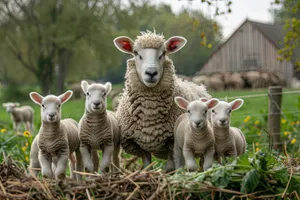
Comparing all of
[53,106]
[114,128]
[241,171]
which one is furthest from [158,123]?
[241,171]

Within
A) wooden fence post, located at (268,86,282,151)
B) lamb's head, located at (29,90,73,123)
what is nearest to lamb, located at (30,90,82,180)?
lamb's head, located at (29,90,73,123)

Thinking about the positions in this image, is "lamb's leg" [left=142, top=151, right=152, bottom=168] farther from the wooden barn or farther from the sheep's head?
→ the wooden barn

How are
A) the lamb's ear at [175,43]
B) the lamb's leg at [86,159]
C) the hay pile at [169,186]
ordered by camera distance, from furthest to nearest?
the lamb's ear at [175,43]
the lamb's leg at [86,159]
the hay pile at [169,186]

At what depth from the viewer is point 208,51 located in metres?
54.5

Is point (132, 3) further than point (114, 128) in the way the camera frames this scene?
Yes

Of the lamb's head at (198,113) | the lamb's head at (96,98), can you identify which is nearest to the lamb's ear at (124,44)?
the lamb's head at (96,98)

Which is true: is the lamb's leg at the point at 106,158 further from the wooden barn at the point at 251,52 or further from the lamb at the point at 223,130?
the wooden barn at the point at 251,52

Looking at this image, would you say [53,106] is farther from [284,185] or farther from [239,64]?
[239,64]

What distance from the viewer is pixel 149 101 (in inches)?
181

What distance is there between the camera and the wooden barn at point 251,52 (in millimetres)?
39188

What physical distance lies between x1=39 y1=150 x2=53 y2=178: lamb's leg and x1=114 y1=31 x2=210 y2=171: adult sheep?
0.93m

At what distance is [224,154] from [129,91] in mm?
1259

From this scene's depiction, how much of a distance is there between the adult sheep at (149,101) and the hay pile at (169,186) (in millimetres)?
1247

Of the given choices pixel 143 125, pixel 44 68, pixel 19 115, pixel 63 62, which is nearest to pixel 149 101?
pixel 143 125
